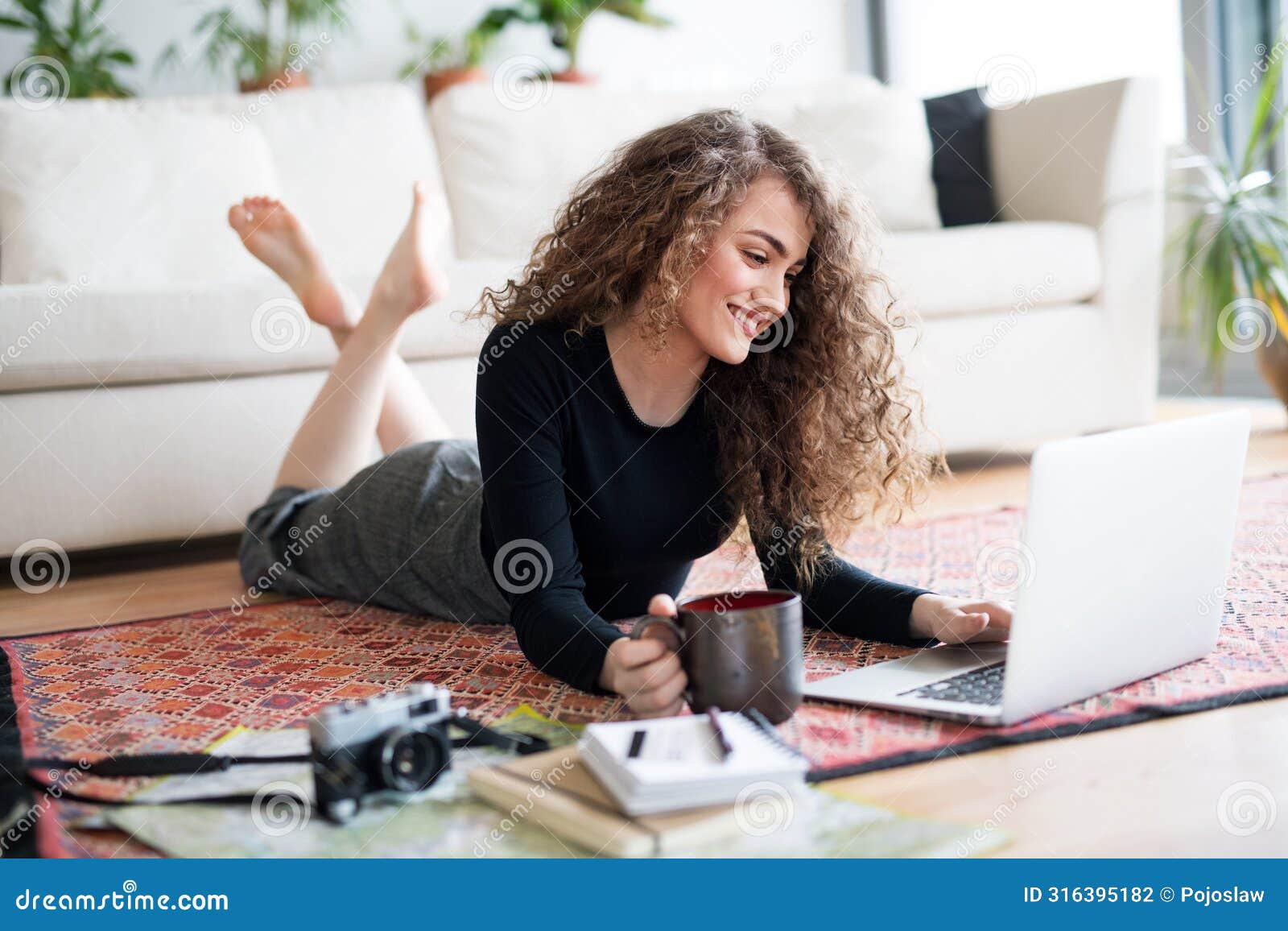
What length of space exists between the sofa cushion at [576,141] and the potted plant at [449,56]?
799mm

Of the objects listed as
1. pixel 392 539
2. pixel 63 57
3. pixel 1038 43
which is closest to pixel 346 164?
pixel 63 57

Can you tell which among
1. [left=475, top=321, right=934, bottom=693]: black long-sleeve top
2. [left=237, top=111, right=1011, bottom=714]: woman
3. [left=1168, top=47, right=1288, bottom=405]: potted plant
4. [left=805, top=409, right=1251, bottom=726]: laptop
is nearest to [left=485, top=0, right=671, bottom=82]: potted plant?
[left=1168, top=47, right=1288, bottom=405]: potted plant

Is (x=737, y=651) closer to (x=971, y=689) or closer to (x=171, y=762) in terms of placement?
(x=971, y=689)

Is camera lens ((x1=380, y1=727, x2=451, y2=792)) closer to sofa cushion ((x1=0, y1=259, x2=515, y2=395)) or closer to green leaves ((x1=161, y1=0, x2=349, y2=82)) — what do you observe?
sofa cushion ((x1=0, y1=259, x2=515, y2=395))

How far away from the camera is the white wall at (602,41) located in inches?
161

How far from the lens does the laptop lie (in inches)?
41.1

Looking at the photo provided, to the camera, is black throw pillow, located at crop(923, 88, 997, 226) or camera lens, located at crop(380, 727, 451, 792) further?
black throw pillow, located at crop(923, 88, 997, 226)

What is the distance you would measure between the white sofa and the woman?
738mm

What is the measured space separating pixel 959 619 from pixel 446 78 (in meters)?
3.16

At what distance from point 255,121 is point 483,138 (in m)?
0.54

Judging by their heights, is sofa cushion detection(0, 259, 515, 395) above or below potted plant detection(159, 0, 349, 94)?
below

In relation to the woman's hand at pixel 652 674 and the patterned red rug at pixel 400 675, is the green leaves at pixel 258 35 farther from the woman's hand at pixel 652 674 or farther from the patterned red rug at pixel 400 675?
the woman's hand at pixel 652 674

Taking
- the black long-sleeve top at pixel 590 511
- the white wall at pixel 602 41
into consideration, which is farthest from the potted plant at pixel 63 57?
the black long-sleeve top at pixel 590 511

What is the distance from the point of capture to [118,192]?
8.98 feet
